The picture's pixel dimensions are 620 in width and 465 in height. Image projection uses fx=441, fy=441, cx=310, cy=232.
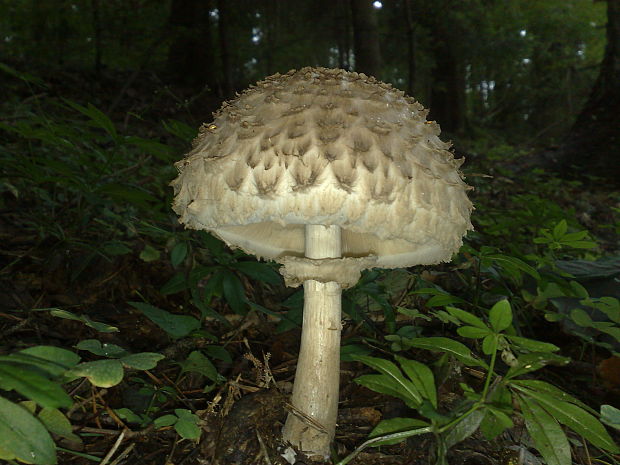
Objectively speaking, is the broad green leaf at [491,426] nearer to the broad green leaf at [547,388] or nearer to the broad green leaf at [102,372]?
the broad green leaf at [547,388]

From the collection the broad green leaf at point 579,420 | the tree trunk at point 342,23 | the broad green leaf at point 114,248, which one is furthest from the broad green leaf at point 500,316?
the tree trunk at point 342,23

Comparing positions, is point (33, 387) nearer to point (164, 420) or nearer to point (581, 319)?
point (164, 420)

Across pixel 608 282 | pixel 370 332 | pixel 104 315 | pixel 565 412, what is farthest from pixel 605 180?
pixel 104 315

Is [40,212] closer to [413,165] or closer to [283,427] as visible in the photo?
[283,427]

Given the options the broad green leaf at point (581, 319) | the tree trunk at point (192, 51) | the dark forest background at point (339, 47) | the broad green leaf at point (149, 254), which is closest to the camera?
the broad green leaf at point (581, 319)

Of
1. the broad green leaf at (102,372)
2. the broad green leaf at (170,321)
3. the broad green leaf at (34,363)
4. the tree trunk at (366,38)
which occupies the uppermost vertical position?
the tree trunk at (366,38)

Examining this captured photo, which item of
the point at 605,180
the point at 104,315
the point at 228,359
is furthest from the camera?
the point at 605,180

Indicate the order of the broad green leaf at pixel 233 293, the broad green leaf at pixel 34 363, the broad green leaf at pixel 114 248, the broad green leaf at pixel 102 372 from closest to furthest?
the broad green leaf at pixel 34 363 → the broad green leaf at pixel 102 372 → the broad green leaf at pixel 233 293 → the broad green leaf at pixel 114 248
